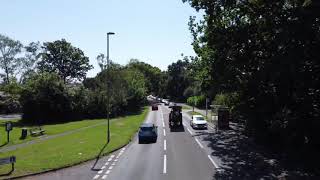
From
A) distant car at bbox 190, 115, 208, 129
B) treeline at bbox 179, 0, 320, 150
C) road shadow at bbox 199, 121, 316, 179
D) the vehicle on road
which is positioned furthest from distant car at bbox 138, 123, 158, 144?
the vehicle on road

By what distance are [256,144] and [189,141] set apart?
6.09 metres

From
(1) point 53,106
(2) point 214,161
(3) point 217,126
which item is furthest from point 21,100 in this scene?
(2) point 214,161

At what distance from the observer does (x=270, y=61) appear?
27.9 m

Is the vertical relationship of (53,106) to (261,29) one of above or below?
below

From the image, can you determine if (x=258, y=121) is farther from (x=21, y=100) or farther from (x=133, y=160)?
(x=21, y=100)

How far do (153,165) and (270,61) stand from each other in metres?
9.31

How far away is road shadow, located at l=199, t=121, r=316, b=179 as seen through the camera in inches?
961

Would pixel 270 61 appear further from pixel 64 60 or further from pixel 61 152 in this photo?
pixel 64 60

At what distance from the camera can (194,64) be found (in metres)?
45.0

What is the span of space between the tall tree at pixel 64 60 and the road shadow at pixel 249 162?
103m

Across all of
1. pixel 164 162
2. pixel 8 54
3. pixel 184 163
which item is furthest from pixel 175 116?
pixel 8 54

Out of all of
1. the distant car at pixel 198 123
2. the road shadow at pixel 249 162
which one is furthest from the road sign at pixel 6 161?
the distant car at pixel 198 123

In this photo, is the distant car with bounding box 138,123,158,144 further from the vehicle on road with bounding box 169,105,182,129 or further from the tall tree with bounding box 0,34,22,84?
the tall tree with bounding box 0,34,22,84

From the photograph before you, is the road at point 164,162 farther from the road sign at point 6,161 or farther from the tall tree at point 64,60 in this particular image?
the tall tree at point 64,60
